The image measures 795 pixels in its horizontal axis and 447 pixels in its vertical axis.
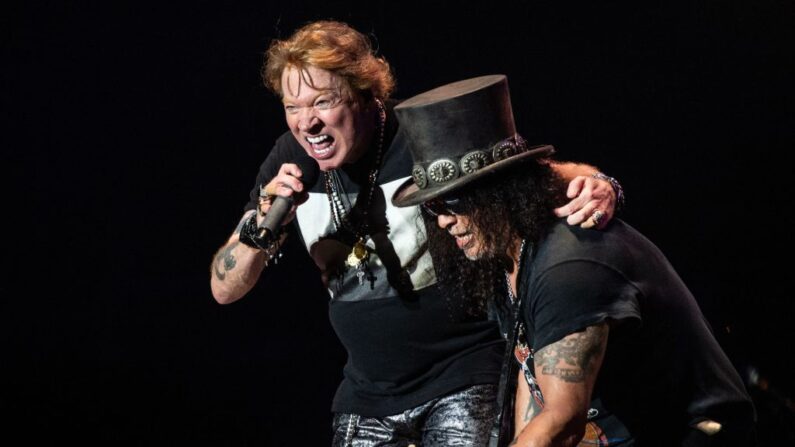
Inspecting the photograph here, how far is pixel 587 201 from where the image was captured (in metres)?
2.05

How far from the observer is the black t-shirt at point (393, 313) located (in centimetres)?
262

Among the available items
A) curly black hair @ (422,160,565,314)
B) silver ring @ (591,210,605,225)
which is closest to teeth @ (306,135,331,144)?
curly black hair @ (422,160,565,314)

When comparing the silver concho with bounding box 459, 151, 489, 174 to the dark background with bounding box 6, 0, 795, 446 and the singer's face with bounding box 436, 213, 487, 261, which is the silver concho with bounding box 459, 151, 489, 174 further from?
the dark background with bounding box 6, 0, 795, 446

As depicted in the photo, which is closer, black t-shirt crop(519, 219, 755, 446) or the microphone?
black t-shirt crop(519, 219, 755, 446)

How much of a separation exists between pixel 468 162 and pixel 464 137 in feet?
0.20

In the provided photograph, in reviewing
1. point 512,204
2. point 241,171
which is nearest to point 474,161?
point 512,204

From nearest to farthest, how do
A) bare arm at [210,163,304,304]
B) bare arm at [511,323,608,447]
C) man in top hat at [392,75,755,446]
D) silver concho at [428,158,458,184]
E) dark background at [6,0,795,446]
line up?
1. bare arm at [511,323,608,447]
2. man in top hat at [392,75,755,446]
3. silver concho at [428,158,458,184]
4. bare arm at [210,163,304,304]
5. dark background at [6,0,795,446]

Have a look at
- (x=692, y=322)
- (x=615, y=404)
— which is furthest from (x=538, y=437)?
(x=692, y=322)

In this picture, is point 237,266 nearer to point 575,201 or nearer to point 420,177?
point 420,177

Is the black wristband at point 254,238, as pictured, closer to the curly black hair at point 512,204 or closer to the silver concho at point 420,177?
the silver concho at point 420,177

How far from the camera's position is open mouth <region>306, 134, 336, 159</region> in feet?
8.59

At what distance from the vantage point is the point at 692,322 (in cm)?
210

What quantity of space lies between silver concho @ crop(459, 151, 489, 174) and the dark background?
1371 millimetres

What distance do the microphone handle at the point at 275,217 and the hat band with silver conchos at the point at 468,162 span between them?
0.52 metres
